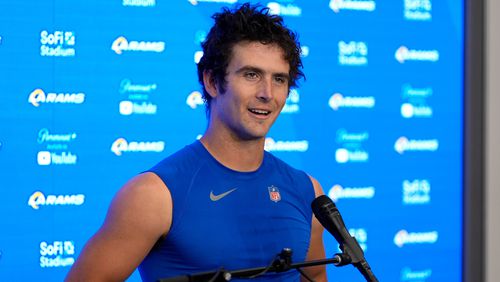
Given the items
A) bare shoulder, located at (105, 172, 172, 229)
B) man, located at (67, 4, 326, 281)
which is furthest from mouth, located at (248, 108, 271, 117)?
bare shoulder, located at (105, 172, 172, 229)

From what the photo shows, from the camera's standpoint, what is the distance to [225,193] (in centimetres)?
173

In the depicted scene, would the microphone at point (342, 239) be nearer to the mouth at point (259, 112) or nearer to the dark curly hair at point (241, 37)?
the mouth at point (259, 112)

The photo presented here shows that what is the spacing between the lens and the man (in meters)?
1.63

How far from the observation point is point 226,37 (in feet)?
5.93

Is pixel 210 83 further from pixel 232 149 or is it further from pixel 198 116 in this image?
pixel 198 116

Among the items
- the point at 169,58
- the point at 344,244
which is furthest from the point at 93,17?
the point at 344,244

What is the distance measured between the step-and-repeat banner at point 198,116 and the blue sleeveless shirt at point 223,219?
88 centimetres

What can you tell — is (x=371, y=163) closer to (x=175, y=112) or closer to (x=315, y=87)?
(x=315, y=87)

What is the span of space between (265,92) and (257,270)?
508 millimetres

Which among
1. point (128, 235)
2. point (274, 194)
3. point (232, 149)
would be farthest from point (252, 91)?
point (128, 235)

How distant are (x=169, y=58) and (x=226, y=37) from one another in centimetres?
91

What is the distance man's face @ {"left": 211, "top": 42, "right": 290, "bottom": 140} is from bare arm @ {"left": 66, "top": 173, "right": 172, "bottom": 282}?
0.79ft

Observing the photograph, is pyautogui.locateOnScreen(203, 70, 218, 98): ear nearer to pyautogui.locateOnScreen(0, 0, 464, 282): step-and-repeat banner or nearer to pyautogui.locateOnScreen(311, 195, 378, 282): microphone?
pyautogui.locateOnScreen(311, 195, 378, 282): microphone

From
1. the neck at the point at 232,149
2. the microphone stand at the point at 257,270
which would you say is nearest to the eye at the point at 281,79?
the neck at the point at 232,149
